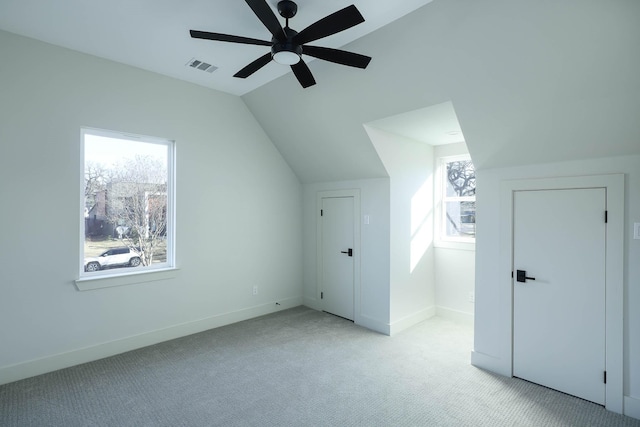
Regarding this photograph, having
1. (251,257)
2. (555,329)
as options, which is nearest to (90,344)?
(251,257)

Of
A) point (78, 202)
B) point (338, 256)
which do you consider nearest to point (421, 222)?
point (338, 256)

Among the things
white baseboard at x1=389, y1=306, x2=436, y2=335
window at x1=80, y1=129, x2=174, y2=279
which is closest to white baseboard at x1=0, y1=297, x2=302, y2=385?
window at x1=80, y1=129, x2=174, y2=279

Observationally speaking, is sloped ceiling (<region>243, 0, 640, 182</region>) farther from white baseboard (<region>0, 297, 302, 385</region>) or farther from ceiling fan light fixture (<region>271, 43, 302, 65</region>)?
white baseboard (<region>0, 297, 302, 385</region>)

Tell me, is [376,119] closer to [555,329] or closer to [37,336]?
[555,329]

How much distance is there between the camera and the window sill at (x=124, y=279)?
341cm

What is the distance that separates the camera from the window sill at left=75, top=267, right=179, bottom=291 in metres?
3.41

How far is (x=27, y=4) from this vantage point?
2564mm

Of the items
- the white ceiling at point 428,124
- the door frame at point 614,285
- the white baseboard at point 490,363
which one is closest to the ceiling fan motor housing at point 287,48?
the white ceiling at point 428,124

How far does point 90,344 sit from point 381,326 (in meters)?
3.18

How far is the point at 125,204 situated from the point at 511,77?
390 centimetres

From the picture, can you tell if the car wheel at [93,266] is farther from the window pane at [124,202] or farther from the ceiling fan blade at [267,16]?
the ceiling fan blade at [267,16]

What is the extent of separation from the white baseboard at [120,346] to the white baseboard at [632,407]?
152 inches

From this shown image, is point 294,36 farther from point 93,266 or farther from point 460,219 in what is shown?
point 460,219

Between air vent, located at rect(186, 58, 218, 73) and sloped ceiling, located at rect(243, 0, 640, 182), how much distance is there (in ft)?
2.62
